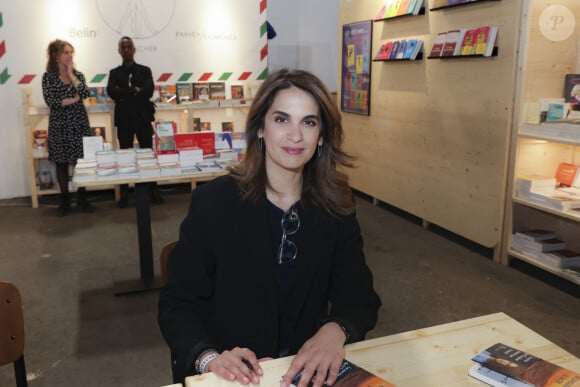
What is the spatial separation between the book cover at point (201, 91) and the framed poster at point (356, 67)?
5.25 ft

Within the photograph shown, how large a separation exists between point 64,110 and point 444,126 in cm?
366

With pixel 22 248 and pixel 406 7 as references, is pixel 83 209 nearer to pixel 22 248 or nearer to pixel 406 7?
pixel 22 248

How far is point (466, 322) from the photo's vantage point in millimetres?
1535

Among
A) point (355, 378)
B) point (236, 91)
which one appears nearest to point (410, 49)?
point (236, 91)

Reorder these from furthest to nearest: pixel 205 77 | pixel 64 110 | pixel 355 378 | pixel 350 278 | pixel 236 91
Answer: pixel 236 91 < pixel 205 77 < pixel 64 110 < pixel 350 278 < pixel 355 378

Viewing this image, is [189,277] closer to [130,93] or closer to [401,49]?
[401,49]

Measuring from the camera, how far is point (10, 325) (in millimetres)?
1702

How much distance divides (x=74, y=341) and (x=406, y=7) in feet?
12.3

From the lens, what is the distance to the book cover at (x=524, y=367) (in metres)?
1.22

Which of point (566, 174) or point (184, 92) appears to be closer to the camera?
point (566, 174)

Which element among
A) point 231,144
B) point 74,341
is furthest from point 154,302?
point 231,144

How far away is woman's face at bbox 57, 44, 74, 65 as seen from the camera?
533 centimetres

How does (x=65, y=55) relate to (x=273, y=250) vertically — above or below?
above

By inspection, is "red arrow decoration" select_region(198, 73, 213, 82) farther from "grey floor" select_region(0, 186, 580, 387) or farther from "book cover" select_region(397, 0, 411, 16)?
"book cover" select_region(397, 0, 411, 16)
